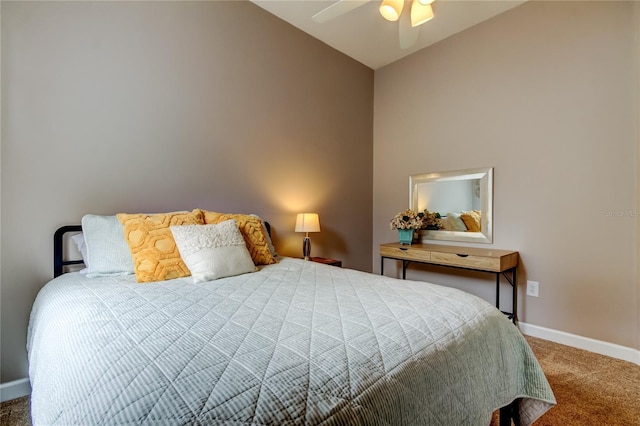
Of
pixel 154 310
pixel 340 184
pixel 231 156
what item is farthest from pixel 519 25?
pixel 154 310

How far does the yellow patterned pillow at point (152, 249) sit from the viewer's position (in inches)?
61.8

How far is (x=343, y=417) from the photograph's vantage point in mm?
599

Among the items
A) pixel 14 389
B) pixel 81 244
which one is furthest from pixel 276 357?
pixel 14 389

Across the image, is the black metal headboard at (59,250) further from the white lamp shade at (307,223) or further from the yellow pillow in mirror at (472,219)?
the yellow pillow in mirror at (472,219)

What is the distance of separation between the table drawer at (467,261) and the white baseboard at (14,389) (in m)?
2.97

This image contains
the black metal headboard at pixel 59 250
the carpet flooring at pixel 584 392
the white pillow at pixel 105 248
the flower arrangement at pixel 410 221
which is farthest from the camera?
the flower arrangement at pixel 410 221

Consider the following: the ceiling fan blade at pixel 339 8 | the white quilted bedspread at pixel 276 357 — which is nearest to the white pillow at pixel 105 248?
the white quilted bedspread at pixel 276 357

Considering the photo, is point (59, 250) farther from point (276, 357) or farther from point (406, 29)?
point (406, 29)

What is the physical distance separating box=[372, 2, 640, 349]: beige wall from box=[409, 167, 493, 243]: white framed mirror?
0.10m

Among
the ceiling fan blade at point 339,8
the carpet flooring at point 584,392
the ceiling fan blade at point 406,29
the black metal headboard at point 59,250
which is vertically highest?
the ceiling fan blade at point 406,29

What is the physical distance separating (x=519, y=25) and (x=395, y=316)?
303cm

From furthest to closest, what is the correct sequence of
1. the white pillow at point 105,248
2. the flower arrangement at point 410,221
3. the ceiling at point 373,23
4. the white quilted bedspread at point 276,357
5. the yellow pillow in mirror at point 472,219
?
the flower arrangement at point 410,221
the yellow pillow in mirror at point 472,219
the ceiling at point 373,23
the white pillow at point 105,248
the white quilted bedspread at point 276,357

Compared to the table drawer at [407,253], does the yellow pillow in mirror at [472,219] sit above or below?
above

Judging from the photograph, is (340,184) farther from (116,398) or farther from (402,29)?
(116,398)
